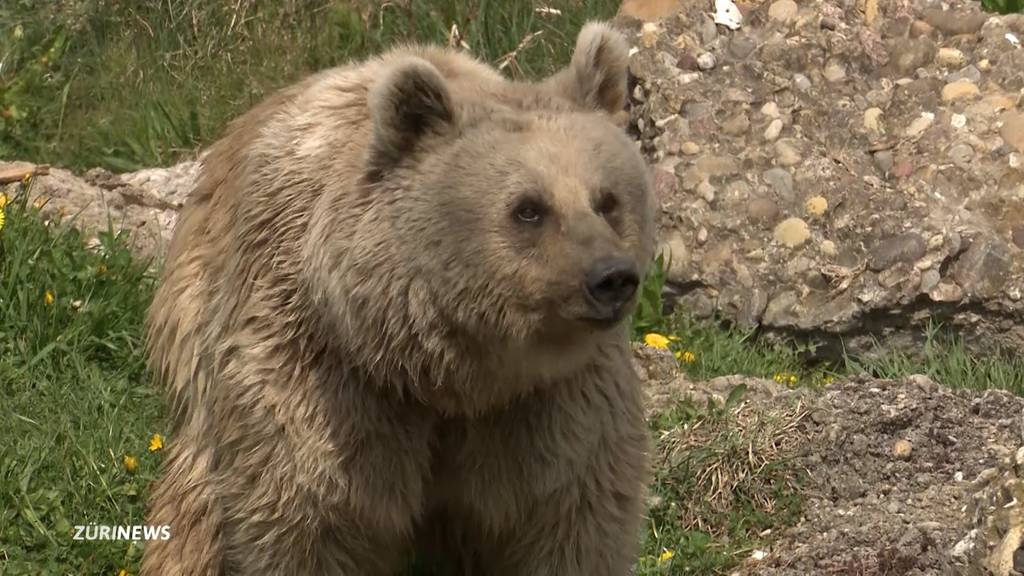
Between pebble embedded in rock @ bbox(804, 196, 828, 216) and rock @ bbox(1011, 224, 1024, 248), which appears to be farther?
pebble embedded in rock @ bbox(804, 196, 828, 216)

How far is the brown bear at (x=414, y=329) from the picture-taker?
4.54m

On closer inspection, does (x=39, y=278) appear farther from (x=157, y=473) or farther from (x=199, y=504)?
(x=199, y=504)

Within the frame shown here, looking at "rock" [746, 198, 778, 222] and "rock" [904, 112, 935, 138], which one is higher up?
"rock" [904, 112, 935, 138]

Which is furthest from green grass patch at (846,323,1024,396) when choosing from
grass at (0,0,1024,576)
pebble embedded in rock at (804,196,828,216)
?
pebble embedded in rock at (804,196,828,216)

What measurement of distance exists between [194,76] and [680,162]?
2.36 meters

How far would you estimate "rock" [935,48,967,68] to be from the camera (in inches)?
302

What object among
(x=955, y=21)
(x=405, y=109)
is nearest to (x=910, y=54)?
(x=955, y=21)

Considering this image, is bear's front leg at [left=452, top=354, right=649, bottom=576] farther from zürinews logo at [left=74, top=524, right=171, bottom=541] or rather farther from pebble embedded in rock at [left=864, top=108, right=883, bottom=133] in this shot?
pebble embedded in rock at [left=864, top=108, right=883, bottom=133]

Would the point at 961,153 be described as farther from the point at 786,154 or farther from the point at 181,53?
the point at 181,53

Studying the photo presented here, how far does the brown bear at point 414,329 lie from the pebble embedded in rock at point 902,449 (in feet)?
4.29

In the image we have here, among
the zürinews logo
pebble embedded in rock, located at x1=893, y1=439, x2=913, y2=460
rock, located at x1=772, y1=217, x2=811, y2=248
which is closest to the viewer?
the zürinews logo

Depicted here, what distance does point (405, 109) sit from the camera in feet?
15.4

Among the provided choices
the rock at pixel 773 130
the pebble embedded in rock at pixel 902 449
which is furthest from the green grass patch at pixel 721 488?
the rock at pixel 773 130

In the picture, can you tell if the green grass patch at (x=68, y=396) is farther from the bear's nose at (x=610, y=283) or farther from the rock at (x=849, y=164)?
the rock at (x=849, y=164)
